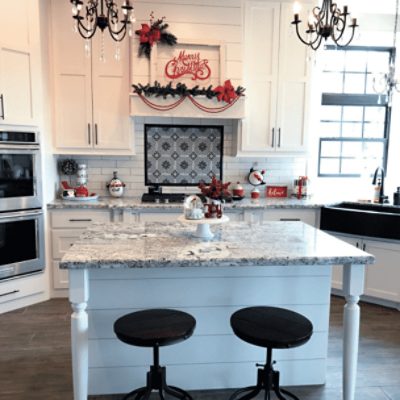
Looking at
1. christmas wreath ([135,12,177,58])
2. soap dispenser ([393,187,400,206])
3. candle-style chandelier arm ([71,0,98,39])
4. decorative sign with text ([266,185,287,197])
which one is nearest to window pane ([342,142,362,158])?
soap dispenser ([393,187,400,206])

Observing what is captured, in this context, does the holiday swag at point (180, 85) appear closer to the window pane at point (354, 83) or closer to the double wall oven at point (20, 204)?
the double wall oven at point (20, 204)

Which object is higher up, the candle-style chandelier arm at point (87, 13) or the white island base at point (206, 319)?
the candle-style chandelier arm at point (87, 13)

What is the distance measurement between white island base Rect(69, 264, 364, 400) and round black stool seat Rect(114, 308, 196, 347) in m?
0.24

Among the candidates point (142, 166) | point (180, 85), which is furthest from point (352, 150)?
point (142, 166)

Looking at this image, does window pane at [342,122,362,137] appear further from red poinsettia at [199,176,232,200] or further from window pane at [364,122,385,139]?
red poinsettia at [199,176,232,200]

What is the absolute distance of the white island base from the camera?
2.25 meters

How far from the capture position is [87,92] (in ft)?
12.8

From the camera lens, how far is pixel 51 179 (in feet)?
13.0

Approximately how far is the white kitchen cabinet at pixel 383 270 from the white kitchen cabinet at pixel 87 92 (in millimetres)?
2570

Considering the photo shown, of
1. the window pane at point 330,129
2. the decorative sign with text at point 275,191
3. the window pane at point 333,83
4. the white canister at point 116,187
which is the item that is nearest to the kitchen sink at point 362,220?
the decorative sign with text at point 275,191

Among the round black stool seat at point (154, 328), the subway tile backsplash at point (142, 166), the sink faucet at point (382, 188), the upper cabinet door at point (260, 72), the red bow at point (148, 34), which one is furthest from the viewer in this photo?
the subway tile backsplash at point (142, 166)

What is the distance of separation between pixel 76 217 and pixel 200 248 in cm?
208

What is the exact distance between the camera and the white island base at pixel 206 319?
7.38 ft

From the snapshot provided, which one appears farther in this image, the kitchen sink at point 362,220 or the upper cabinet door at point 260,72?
the upper cabinet door at point 260,72
